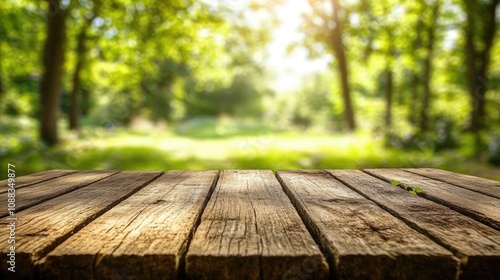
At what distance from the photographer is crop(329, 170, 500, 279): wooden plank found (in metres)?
0.88

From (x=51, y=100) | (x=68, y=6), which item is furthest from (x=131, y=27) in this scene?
(x=51, y=100)

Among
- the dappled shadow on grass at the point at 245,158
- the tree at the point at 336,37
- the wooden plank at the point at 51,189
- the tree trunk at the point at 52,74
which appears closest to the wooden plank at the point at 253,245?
the wooden plank at the point at 51,189

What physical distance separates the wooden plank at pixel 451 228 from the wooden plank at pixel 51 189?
1.25m

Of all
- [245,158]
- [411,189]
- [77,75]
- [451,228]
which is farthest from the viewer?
[77,75]

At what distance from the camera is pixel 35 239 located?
98 cm

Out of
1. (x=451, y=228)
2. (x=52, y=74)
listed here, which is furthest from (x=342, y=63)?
(x=451, y=228)

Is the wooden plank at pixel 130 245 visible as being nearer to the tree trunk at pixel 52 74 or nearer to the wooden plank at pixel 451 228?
the wooden plank at pixel 451 228


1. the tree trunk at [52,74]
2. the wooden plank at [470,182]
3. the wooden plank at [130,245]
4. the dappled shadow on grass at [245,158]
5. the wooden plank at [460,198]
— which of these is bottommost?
the dappled shadow on grass at [245,158]

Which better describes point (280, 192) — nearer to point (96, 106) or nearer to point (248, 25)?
point (248, 25)

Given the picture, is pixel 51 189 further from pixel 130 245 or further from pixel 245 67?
pixel 245 67

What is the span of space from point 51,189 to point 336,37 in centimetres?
1361

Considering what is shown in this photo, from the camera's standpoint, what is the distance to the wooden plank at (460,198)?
1209 millimetres

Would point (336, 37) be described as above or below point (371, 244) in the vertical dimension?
above

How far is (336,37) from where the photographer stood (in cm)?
1406
